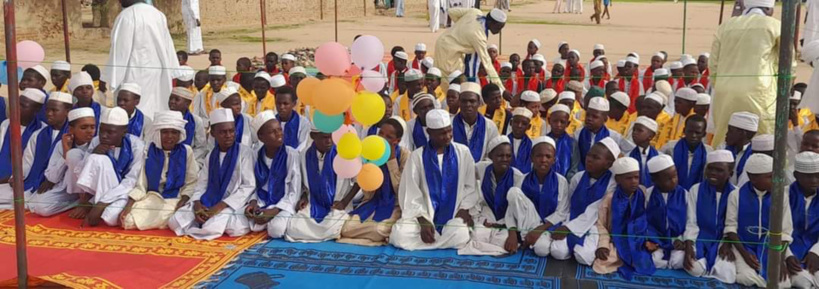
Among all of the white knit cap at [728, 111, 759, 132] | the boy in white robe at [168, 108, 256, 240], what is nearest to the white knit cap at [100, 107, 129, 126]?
the boy in white robe at [168, 108, 256, 240]

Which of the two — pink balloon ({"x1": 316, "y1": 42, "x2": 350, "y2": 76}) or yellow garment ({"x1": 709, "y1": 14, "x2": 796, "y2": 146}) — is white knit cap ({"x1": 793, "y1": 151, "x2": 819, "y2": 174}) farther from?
pink balloon ({"x1": 316, "y1": 42, "x2": 350, "y2": 76})

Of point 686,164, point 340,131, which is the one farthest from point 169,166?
point 686,164

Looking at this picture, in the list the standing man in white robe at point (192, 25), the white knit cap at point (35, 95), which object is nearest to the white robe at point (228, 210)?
the white knit cap at point (35, 95)

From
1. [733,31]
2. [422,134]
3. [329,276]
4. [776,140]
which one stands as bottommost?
[329,276]

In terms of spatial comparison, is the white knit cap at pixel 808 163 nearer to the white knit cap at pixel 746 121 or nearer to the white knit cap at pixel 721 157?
the white knit cap at pixel 721 157

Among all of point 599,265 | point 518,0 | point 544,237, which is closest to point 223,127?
point 544,237

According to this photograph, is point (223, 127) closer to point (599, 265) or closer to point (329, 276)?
point (329, 276)

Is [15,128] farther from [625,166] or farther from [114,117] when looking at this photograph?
[625,166]

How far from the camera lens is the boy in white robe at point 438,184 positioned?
5.29m

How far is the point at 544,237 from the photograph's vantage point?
495 centimetres

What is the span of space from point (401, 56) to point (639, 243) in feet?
16.4

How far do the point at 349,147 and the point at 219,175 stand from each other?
1395 millimetres

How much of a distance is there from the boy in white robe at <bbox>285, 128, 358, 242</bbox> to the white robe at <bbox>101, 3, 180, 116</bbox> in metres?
2.50

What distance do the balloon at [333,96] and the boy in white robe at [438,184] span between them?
0.97 metres
